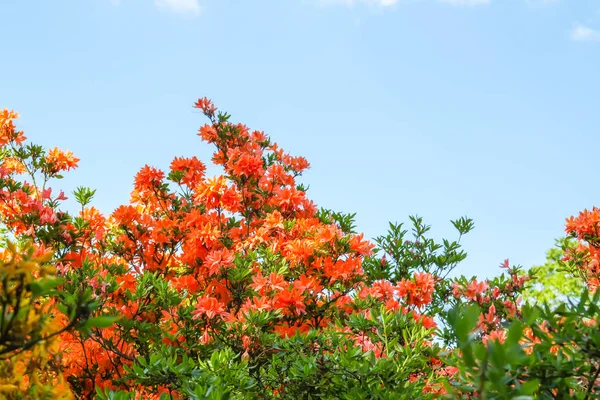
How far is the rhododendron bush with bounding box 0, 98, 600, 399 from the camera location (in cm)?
199

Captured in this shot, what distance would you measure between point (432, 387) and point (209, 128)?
5.04 metres

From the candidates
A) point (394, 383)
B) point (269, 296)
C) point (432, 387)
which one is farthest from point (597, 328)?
point (269, 296)

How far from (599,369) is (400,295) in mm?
3664

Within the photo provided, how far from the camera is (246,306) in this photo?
15.1 feet

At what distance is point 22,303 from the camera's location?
5.87ft

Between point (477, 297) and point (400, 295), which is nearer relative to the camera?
point (400, 295)

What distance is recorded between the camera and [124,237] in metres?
6.65

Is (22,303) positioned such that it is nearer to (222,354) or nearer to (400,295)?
(222,354)

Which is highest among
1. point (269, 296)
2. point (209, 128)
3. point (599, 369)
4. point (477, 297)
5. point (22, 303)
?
point (209, 128)

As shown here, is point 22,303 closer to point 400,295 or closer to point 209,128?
point 400,295

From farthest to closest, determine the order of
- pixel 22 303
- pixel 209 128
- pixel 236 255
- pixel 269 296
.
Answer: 1. pixel 209 128
2. pixel 236 255
3. pixel 269 296
4. pixel 22 303

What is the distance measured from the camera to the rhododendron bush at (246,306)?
1988 millimetres

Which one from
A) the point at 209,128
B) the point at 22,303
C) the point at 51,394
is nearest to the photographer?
the point at 22,303

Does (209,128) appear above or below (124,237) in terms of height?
above
